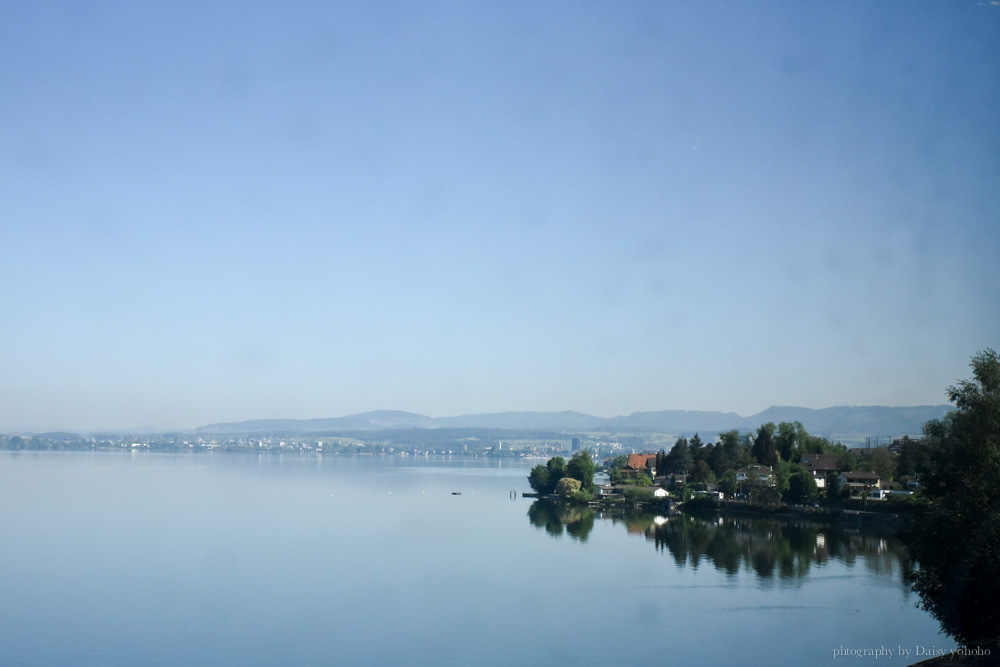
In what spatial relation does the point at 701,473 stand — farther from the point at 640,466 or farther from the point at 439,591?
the point at 439,591

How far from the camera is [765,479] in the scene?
1796 inches

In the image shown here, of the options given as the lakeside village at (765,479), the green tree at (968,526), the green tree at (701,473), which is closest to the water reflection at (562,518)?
the lakeside village at (765,479)

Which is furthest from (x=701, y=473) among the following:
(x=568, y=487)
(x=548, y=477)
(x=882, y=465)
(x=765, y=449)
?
(x=548, y=477)

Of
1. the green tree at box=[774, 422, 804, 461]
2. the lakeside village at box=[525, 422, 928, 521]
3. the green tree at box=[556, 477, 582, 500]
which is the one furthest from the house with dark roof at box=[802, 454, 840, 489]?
the green tree at box=[556, 477, 582, 500]

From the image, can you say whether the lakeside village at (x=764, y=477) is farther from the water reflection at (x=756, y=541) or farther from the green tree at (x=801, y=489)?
the water reflection at (x=756, y=541)

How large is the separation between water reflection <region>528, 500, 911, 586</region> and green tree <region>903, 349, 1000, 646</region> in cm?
635

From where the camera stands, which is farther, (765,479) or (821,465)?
(821,465)

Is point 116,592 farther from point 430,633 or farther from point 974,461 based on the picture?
point 974,461

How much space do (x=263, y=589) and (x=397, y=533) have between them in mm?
13397

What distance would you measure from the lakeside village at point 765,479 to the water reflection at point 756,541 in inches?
110

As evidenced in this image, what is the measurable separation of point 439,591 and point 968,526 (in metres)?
12.8

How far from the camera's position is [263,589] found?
21.2m

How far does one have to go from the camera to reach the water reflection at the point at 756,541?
85.0 ft

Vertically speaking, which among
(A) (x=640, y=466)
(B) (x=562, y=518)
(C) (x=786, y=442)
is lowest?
(B) (x=562, y=518)
